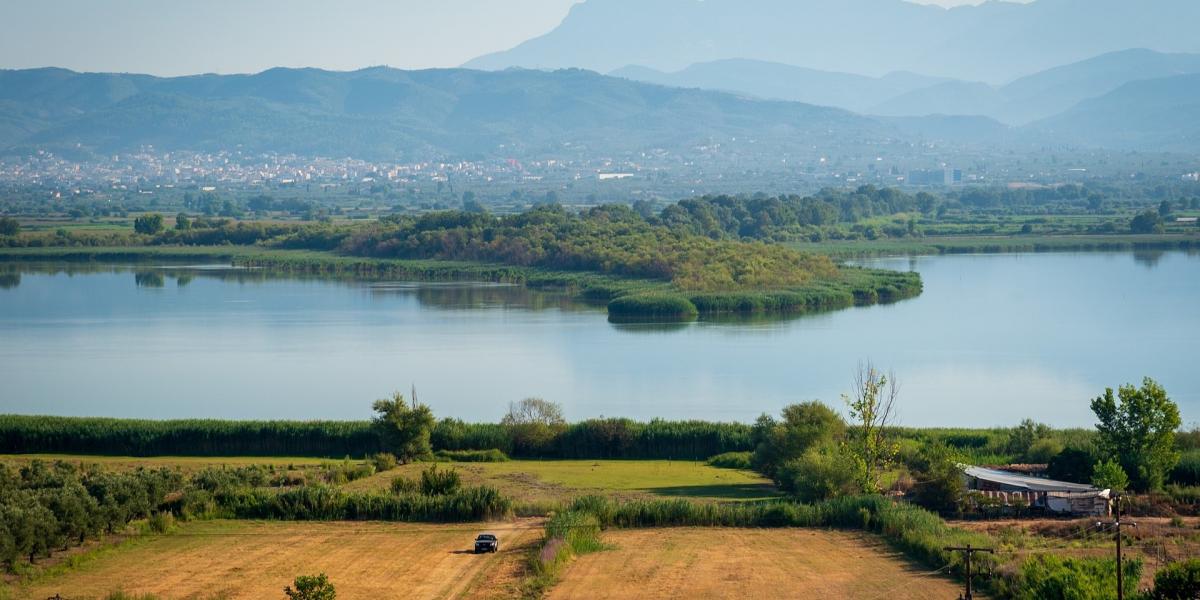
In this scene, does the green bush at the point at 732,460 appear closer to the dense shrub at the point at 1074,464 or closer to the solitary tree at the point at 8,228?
the dense shrub at the point at 1074,464

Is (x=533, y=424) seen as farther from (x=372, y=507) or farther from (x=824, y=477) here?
(x=824, y=477)

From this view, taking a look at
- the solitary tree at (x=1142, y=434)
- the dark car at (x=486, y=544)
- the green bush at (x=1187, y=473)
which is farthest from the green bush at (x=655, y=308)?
the dark car at (x=486, y=544)

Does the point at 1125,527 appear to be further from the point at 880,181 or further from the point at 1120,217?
the point at 880,181

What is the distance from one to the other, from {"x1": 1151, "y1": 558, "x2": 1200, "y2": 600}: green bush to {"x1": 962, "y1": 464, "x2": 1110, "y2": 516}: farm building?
446 centimetres

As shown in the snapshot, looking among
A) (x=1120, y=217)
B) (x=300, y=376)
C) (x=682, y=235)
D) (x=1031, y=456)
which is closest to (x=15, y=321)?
(x=300, y=376)

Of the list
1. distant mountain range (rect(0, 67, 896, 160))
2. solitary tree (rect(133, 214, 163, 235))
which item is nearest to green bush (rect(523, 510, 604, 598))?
solitary tree (rect(133, 214, 163, 235))

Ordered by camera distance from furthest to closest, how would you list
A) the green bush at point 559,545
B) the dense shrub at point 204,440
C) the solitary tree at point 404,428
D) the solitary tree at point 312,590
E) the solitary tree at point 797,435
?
1. the dense shrub at point 204,440
2. the solitary tree at point 404,428
3. the solitary tree at point 797,435
4. the green bush at point 559,545
5. the solitary tree at point 312,590

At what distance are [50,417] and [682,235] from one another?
27.5m

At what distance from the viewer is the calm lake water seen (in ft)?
77.6

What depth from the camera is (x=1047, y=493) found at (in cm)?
1504

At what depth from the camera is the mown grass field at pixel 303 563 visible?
39.3ft

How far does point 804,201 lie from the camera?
61.2 meters

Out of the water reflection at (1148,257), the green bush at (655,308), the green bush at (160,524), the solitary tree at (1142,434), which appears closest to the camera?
the green bush at (160,524)

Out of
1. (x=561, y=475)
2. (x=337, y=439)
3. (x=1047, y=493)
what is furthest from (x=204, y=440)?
(x=1047, y=493)
